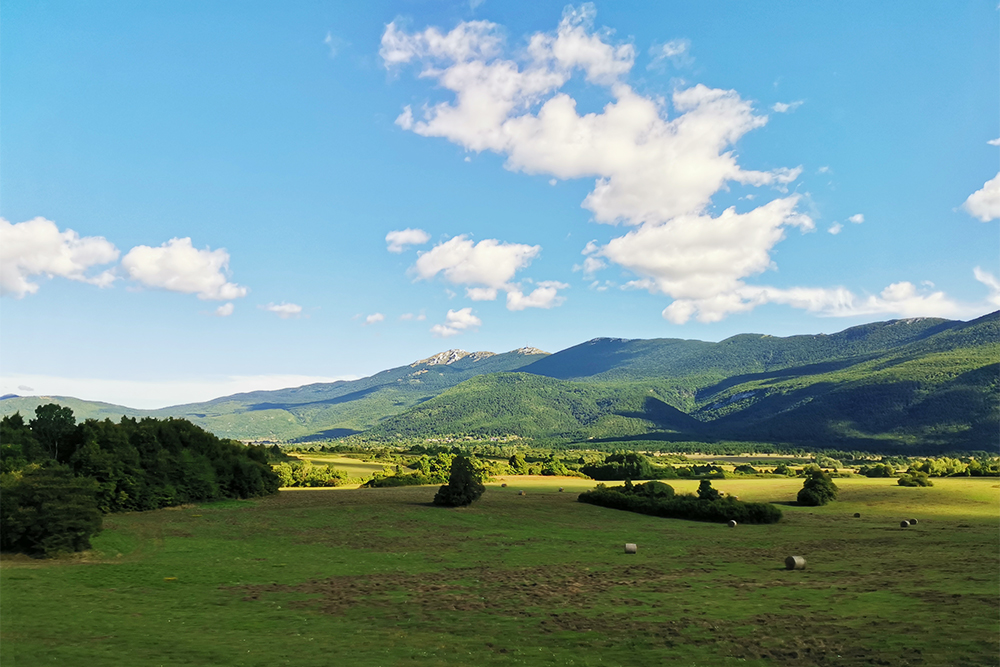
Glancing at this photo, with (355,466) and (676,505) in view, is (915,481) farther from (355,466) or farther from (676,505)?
(355,466)

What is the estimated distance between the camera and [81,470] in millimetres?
54812

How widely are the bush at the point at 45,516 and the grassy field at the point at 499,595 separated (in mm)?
1480

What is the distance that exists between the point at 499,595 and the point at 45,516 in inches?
1136

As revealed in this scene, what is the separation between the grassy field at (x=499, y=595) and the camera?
19.6m

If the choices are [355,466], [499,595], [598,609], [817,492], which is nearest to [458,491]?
[499,595]

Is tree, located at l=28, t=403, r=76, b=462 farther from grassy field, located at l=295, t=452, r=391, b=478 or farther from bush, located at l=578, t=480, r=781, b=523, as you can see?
bush, located at l=578, t=480, r=781, b=523

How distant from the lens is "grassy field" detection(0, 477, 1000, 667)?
19.6m

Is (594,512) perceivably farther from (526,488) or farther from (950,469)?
(950,469)

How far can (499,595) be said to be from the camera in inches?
1132

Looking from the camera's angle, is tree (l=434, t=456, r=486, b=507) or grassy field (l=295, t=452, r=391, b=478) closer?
tree (l=434, t=456, r=486, b=507)

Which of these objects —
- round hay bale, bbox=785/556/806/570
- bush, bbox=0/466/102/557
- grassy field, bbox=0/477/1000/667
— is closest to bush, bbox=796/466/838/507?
grassy field, bbox=0/477/1000/667

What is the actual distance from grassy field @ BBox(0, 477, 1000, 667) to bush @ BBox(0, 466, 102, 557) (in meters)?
1.48

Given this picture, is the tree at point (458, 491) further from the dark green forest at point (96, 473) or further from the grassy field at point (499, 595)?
the dark green forest at point (96, 473)

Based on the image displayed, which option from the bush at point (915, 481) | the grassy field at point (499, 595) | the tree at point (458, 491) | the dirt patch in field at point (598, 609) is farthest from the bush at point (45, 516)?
the bush at point (915, 481)
